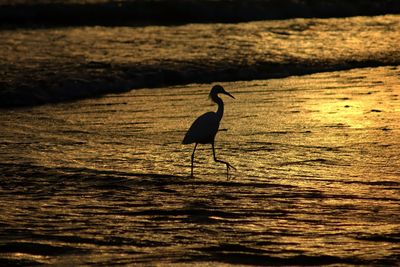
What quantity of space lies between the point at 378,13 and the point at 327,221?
71.9 feet

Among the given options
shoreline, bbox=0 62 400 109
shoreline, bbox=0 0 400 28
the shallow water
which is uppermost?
shoreline, bbox=0 0 400 28

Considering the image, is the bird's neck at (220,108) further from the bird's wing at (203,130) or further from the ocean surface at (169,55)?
the ocean surface at (169,55)

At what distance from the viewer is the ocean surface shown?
53.9ft

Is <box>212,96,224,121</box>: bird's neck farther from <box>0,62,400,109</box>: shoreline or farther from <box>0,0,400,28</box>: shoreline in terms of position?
<box>0,0,400,28</box>: shoreline

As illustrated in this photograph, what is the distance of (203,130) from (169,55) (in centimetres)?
883

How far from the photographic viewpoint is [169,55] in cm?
1916

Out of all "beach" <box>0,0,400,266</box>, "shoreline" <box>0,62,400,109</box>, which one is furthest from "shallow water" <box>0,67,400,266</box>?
"shoreline" <box>0,62,400,109</box>

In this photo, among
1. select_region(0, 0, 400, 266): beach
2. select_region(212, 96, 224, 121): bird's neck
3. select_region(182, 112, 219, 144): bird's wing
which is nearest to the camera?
select_region(0, 0, 400, 266): beach

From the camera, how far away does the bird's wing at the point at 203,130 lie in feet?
34.3

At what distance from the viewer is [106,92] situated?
53.1 ft

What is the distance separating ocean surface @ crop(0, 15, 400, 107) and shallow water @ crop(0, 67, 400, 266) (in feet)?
5.87

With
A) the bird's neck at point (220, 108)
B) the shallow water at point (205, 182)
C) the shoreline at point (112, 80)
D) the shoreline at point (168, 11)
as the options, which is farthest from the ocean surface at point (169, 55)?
the bird's neck at point (220, 108)

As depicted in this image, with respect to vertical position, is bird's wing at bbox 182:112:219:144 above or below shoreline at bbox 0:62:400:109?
below

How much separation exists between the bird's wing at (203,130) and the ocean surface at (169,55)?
5.20m
